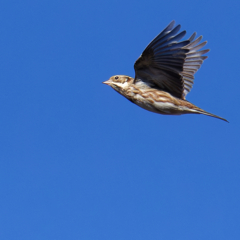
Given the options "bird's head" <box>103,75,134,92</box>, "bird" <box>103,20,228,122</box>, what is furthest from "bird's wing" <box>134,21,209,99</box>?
"bird's head" <box>103,75,134,92</box>

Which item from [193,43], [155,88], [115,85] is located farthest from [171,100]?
[193,43]

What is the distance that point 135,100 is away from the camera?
512 inches

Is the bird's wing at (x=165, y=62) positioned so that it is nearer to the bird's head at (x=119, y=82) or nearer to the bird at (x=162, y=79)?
the bird at (x=162, y=79)

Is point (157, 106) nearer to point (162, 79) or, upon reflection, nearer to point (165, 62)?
point (162, 79)

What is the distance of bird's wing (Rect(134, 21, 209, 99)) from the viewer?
12367mm

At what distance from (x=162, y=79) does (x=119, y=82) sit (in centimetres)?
114

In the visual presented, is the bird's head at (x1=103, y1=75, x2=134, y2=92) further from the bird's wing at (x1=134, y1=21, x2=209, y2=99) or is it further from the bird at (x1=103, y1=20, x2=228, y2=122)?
the bird's wing at (x1=134, y1=21, x2=209, y2=99)

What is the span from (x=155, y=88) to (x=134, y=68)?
0.74 meters

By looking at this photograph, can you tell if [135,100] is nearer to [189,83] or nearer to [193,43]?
[189,83]

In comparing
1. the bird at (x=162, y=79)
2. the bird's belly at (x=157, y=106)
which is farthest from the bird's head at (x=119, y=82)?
the bird's belly at (x=157, y=106)

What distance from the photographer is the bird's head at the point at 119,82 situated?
13297mm

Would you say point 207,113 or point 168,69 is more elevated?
point 168,69

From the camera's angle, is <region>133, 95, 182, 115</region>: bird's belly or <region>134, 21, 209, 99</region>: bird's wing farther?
<region>133, 95, 182, 115</region>: bird's belly

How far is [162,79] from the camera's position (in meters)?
13.1
